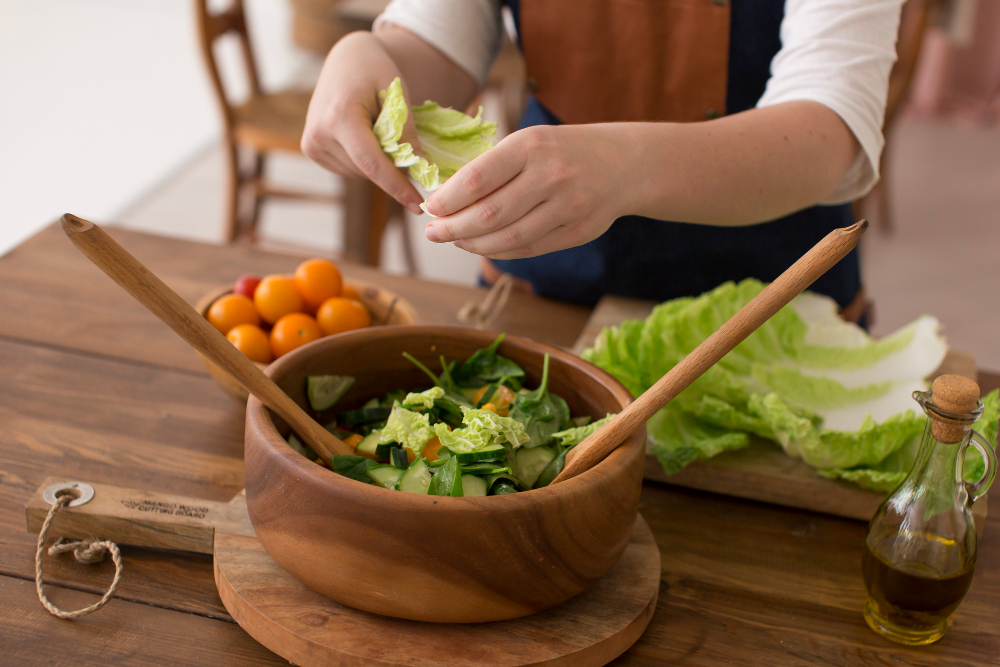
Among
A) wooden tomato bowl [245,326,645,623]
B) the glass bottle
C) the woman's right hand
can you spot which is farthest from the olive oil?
the woman's right hand

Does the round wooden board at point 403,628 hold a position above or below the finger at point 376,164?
below

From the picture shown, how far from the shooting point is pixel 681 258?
1436 mm

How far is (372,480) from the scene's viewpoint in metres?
0.78

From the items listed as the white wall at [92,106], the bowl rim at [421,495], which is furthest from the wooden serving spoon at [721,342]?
the white wall at [92,106]

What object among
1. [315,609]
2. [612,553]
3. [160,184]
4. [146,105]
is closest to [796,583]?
[612,553]

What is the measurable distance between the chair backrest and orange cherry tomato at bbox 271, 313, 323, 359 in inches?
75.3

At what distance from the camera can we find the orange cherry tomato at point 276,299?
1137mm

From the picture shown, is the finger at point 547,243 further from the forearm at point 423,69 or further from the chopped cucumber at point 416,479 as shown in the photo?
the forearm at point 423,69

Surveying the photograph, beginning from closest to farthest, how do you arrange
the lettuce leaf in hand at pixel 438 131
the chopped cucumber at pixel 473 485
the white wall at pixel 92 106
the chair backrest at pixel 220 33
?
1. the chopped cucumber at pixel 473 485
2. the lettuce leaf in hand at pixel 438 131
3. the chair backrest at pixel 220 33
4. the white wall at pixel 92 106

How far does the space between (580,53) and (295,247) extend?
2.07m

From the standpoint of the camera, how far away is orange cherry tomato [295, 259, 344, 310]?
1159 mm

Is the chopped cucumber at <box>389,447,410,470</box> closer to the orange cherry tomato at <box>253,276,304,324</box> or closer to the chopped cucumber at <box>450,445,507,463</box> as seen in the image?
the chopped cucumber at <box>450,445,507,463</box>

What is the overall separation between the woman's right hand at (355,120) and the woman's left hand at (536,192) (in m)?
0.15

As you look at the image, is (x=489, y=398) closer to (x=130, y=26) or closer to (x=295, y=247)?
(x=295, y=247)
